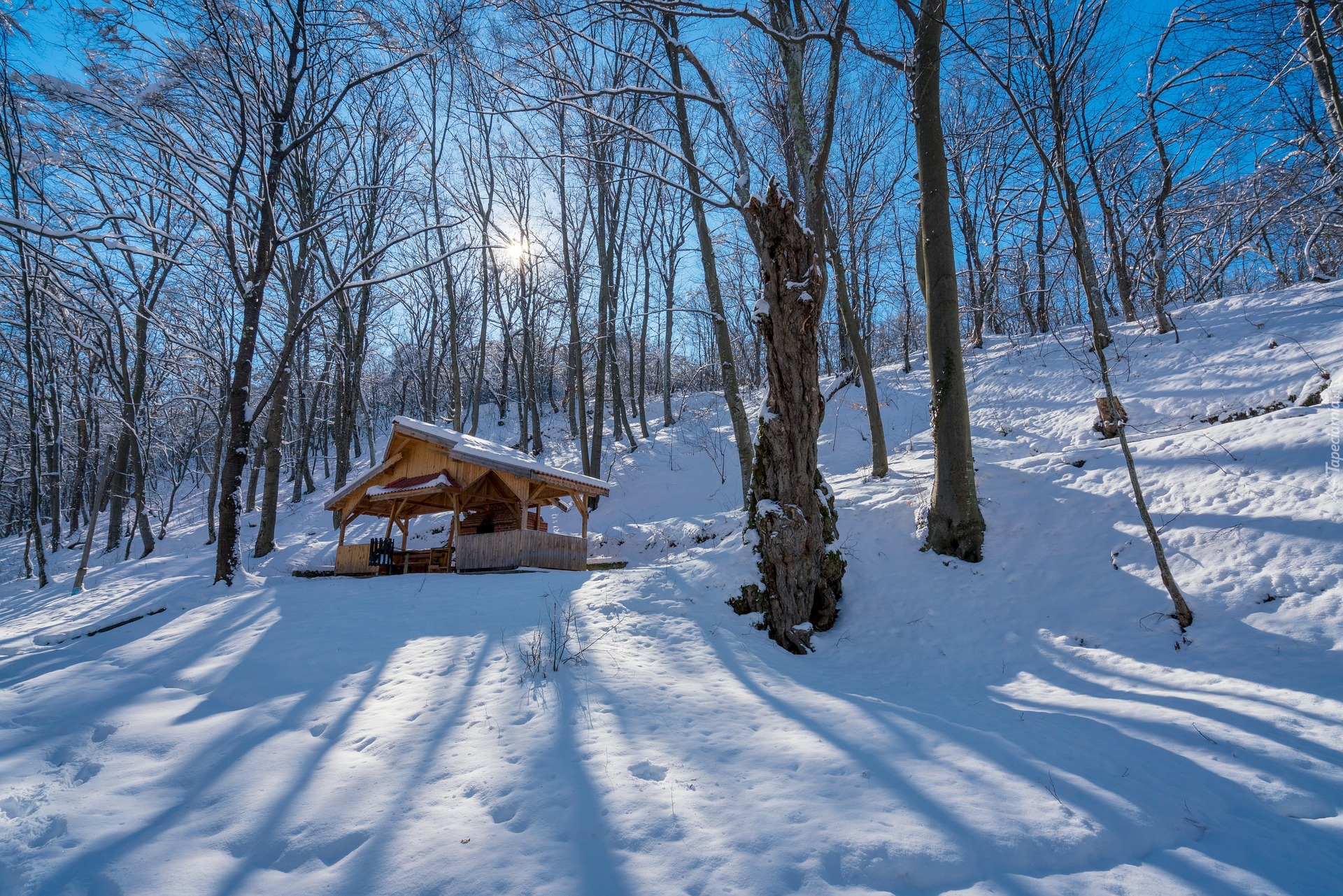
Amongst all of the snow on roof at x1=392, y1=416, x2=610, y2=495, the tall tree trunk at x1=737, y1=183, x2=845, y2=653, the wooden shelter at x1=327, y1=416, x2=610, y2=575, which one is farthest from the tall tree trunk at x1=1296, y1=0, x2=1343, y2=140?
the wooden shelter at x1=327, y1=416, x2=610, y2=575

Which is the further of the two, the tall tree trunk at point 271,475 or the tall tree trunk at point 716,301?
the tall tree trunk at point 271,475

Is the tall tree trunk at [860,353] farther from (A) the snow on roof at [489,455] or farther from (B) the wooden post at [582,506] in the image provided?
(B) the wooden post at [582,506]

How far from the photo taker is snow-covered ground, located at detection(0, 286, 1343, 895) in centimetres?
217

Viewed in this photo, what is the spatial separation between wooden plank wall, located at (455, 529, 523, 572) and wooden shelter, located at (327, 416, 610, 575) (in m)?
0.01

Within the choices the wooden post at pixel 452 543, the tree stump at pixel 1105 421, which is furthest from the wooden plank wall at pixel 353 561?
the tree stump at pixel 1105 421

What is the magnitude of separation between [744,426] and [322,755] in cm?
918

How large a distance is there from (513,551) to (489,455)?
7.30 feet

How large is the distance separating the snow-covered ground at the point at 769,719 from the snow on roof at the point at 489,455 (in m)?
3.53

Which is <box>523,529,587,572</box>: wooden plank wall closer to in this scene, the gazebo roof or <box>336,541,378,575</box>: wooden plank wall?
the gazebo roof

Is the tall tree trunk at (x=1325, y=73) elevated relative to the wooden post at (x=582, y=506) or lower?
elevated

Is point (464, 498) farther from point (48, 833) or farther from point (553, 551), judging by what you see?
point (48, 833)

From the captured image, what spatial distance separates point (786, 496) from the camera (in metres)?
6.24

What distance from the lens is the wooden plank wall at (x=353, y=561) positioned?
1288cm

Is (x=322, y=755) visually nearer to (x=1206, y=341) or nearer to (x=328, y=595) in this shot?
(x=328, y=595)
